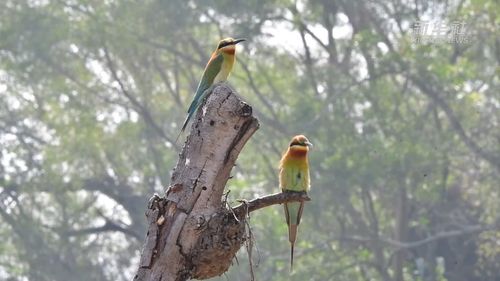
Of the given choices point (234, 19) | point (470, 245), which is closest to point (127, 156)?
point (234, 19)

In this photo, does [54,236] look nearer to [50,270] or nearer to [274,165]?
[50,270]

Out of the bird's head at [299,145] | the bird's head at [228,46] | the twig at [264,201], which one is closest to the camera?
the twig at [264,201]

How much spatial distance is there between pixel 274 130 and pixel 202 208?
11879 mm

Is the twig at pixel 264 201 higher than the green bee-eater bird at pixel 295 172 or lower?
lower

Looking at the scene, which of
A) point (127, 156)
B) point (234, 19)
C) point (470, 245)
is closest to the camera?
point (470, 245)

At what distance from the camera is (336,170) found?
47.2 feet

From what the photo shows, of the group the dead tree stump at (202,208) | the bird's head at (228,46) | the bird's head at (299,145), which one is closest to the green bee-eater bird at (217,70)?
the bird's head at (228,46)

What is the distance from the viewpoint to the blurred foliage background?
1431 cm

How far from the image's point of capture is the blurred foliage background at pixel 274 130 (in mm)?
14312

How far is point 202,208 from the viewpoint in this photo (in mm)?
3617

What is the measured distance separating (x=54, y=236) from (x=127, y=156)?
1549 millimetres

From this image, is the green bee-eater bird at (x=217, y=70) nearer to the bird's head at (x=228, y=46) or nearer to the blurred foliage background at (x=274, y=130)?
the bird's head at (x=228, y=46)

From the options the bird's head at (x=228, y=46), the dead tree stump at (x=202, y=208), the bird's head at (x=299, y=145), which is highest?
the bird's head at (x=228, y=46)

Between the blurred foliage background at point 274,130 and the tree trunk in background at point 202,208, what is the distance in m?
9.11
